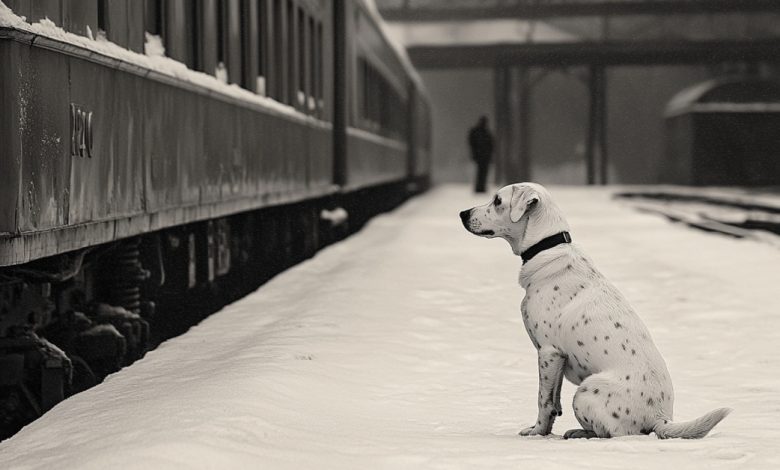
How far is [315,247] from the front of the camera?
48.0 feet

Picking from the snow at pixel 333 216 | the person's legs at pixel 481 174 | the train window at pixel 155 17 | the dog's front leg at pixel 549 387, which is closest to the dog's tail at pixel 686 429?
the dog's front leg at pixel 549 387

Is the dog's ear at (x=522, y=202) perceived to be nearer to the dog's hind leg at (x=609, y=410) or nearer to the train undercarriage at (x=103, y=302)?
the dog's hind leg at (x=609, y=410)

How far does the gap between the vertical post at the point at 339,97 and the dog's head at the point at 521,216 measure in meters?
9.83

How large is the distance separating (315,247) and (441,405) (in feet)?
29.6

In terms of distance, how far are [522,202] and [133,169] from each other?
2.13 m

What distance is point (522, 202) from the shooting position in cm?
495

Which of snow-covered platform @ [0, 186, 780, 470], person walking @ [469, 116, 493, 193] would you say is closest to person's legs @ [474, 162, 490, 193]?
person walking @ [469, 116, 493, 193]

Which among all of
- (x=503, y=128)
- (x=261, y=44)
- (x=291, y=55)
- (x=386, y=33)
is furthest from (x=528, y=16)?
(x=261, y=44)

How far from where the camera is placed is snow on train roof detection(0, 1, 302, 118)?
182 inches

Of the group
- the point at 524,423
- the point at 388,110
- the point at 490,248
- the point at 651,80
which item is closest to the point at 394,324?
the point at 524,423

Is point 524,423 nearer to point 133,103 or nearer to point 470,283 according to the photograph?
point 133,103

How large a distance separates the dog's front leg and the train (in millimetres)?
1850

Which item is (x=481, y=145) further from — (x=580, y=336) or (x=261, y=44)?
(x=580, y=336)

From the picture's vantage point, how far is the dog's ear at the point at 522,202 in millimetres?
4938
